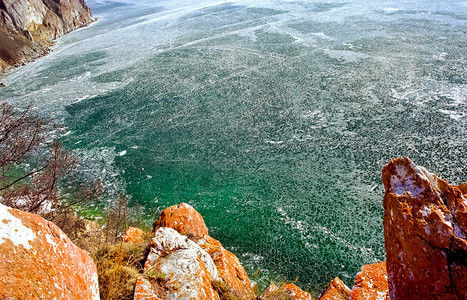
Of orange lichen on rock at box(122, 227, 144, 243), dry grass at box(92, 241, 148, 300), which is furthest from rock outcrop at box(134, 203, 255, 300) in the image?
orange lichen on rock at box(122, 227, 144, 243)

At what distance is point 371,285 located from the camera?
5242mm

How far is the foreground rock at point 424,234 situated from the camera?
11.7 ft

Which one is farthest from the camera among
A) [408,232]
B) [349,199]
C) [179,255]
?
[349,199]

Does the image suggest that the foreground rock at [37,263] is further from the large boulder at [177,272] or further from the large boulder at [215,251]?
the large boulder at [215,251]

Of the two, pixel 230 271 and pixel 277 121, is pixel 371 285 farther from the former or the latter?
pixel 277 121

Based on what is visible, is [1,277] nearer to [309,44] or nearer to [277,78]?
[277,78]

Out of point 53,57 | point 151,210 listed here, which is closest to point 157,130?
point 151,210

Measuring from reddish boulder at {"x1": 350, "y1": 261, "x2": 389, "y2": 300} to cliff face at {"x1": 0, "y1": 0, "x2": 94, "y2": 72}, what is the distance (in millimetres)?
32174

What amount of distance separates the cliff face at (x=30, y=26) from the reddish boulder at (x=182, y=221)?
27.3 meters

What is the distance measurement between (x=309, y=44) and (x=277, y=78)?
7.54 metres

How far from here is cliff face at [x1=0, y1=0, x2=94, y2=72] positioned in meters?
29.2

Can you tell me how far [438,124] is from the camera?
1362cm

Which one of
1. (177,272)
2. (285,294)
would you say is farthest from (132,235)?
(285,294)

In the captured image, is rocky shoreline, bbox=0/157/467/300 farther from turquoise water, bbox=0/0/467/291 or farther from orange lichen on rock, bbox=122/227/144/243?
turquoise water, bbox=0/0/467/291
